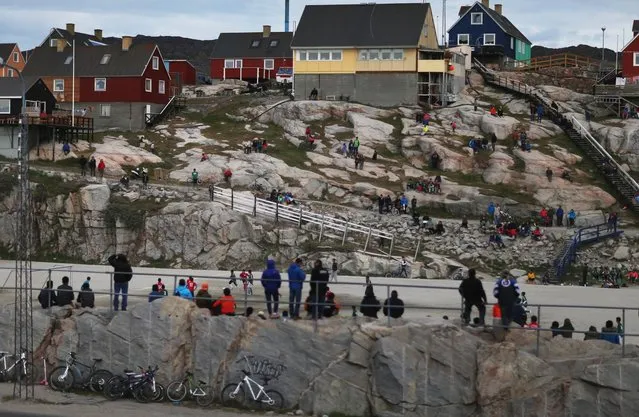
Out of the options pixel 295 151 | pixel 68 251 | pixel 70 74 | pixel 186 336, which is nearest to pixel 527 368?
pixel 186 336

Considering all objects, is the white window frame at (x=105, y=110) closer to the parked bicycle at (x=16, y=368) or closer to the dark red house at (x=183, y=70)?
the dark red house at (x=183, y=70)

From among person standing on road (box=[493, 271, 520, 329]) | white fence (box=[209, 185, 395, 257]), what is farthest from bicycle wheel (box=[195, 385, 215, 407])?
white fence (box=[209, 185, 395, 257])

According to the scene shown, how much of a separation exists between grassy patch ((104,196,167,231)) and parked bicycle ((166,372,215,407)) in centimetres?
2596

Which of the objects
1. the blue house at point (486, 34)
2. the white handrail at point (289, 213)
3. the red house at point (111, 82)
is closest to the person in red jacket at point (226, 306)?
the white handrail at point (289, 213)

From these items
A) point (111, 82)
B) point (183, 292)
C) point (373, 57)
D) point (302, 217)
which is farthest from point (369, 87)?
point (183, 292)

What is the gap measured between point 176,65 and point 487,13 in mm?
27890

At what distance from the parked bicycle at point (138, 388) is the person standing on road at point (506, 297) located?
9.95 metres

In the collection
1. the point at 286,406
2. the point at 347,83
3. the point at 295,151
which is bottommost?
the point at 286,406

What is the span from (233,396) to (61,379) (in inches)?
213

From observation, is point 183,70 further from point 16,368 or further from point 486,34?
point 16,368

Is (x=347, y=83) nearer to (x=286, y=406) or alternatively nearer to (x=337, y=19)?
(x=337, y=19)

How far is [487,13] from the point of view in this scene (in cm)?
9262

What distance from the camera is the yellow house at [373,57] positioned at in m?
77.5

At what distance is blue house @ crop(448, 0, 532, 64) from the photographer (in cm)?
9175
